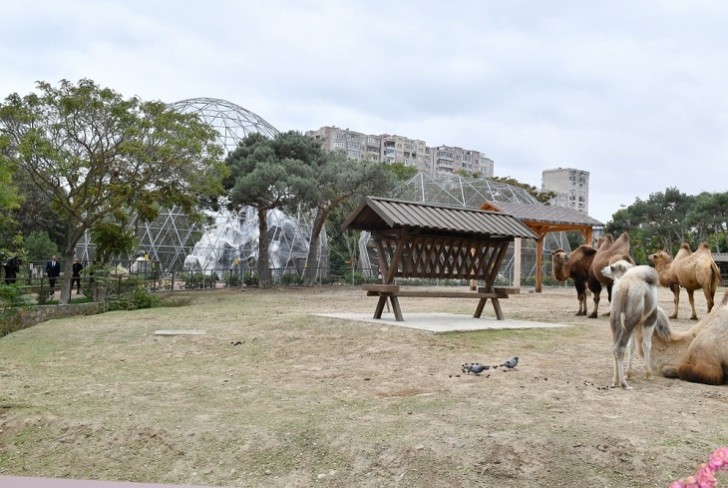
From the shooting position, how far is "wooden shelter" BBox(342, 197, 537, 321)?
13.2 m

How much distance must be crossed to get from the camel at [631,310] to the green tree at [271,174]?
22585 millimetres

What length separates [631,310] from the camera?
7031 millimetres

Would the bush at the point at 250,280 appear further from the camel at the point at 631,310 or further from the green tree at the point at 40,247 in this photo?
the camel at the point at 631,310

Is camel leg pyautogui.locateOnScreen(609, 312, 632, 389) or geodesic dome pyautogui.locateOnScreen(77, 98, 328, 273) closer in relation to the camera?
camel leg pyautogui.locateOnScreen(609, 312, 632, 389)

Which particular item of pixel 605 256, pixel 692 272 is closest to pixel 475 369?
pixel 605 256

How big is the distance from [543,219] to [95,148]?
21.3 metres

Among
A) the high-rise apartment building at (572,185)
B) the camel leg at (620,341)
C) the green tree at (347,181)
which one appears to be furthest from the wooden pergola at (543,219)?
the high-rise apartment building at (572,185)

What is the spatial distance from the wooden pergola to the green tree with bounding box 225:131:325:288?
9303 millimetres

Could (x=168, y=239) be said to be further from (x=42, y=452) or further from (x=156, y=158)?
(x=42, y=452)

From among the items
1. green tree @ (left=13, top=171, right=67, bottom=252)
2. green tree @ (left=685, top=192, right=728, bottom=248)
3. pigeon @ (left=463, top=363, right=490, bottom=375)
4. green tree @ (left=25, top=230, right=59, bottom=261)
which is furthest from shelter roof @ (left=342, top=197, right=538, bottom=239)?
green tree @ (left=685, top=192, right=728, bottom=248)

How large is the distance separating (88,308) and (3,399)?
12.6 metres

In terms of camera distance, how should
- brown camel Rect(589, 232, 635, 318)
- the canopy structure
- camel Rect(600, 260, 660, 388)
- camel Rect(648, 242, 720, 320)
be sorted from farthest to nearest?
1. brown camel Rect(589, 232, 635, 318)
2. camel Rect(648, 242, 720, 320)
3. the canopy structure
4. camel Rect(600, 260, 660, 388)

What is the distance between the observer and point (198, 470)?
5.12m

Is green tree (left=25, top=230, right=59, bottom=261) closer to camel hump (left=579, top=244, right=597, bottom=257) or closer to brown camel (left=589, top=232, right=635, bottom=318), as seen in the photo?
camel hump (left=579, top=244, right=597, bottom=257)
